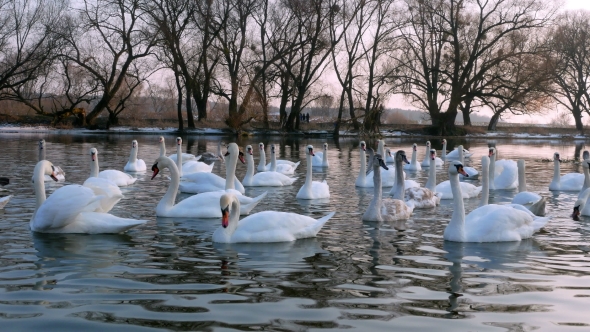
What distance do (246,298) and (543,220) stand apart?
4.76 meters

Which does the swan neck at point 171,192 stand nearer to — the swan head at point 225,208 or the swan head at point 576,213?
the swan head at point 225,208

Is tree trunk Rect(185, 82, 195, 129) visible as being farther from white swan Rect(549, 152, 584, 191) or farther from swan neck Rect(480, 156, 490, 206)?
swan neck Rect(480, 156, 490, 206)

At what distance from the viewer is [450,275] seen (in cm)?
665

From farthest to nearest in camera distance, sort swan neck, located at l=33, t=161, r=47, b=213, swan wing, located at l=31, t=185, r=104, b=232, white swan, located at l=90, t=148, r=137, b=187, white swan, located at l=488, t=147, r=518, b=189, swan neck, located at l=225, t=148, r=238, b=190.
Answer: white swan, located at l=488, t=147, r=518, b=189
white swan, located at l=90, t=148, r=137, b=187
swan neck, located at l=225, t=148, r=238, b=190
swan neck, located at l=33, t=161, r=47, b=213
swan wing, located at l=31, t=185, r=104, b=232

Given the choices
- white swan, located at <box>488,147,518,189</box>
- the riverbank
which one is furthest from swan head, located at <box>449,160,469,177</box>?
the riverbank

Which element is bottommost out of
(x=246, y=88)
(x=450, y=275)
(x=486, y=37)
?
(x=450, y=275)

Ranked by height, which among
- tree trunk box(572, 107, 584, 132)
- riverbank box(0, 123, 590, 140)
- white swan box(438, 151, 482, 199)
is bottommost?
white swan box(438, 151, 482, 199)

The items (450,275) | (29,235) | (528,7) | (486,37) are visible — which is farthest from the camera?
(486,37)

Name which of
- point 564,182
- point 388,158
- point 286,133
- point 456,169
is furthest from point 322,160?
point 286,133

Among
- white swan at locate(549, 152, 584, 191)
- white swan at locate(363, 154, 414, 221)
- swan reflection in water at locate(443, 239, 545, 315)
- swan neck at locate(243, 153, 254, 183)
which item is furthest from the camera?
swan neck at locate(243, 153, 254, 183)

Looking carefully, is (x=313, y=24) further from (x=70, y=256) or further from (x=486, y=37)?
(x=70, y=256)

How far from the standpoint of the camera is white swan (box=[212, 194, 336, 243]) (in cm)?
800

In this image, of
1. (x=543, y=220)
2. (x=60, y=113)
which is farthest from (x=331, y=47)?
(x=543, y=220)

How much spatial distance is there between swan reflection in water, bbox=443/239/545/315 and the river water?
0.01 metres
